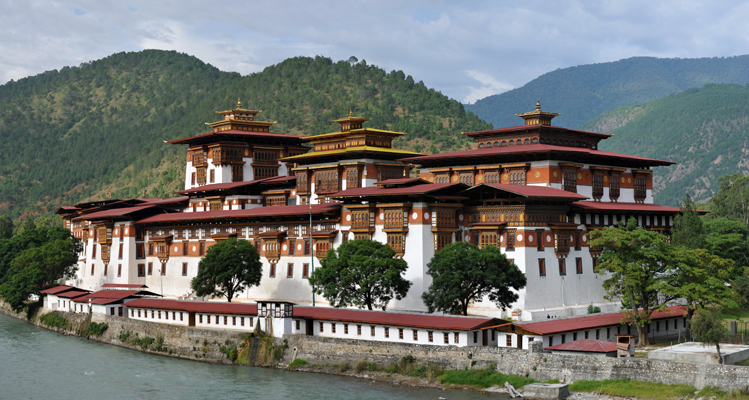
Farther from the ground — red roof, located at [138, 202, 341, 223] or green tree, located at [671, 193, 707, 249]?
red roof, located at [138, 202, 341, 223]

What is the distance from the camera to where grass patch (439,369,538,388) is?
165 ft

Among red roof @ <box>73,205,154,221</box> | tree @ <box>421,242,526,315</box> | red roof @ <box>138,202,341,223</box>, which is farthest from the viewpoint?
red roof @ <box>73,205,154,221</box>

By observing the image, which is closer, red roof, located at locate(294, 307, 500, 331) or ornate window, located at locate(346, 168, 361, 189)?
red roof, located at locate(294, 307, 500, 331)

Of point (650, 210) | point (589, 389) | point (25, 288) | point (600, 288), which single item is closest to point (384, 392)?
point (589, 389)

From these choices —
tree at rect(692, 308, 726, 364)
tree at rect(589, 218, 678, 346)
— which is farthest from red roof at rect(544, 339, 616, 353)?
tree at rect(589, 218, 678, 346)

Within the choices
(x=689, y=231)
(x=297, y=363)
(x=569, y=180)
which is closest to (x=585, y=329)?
(x=297, y=363)

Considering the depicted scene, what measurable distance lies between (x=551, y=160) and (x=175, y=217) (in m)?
39.4

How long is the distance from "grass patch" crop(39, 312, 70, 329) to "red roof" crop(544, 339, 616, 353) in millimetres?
53177

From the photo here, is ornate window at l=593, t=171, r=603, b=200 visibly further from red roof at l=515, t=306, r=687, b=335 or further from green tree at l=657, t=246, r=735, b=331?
green tree at l=657, t=246, r=735, b=331

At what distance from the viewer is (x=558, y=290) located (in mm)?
66938

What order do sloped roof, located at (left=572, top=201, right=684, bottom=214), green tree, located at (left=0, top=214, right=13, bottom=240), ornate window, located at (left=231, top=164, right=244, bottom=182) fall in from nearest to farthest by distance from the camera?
1. sloped roof, located at (left=572, top=201, right=684, bottom=214)
2. ornate window, located at (left=231, top=164, right=244, bottom=182)
3. green tree, located at (left=0, top=214, right=13, bottom=240)

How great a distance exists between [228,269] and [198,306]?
5.24 m

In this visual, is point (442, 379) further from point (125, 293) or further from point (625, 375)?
point (125, 293)

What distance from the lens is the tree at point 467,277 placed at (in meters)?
59.9
